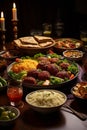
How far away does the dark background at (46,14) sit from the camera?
558 centimetres

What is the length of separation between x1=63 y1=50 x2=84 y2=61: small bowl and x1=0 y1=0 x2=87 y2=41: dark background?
2.00m

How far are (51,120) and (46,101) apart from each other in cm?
15

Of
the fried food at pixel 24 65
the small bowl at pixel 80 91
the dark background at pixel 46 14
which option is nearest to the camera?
the small bowl at pixel 80 91

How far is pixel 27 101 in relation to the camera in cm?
231

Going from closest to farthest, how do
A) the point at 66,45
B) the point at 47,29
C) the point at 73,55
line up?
1. the point at 73,55
2. the point at 66,45
3. the point at 47,29

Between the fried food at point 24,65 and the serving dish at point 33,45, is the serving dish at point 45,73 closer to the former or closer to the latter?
the fried food at point 24,65

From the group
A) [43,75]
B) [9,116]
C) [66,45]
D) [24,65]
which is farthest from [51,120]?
[66,45]

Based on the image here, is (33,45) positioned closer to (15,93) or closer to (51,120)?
(15,93)

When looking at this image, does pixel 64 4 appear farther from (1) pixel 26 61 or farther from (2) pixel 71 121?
(2) pixel 71 121

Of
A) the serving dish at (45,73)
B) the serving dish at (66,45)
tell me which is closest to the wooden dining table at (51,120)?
the serving dish at (45,73)

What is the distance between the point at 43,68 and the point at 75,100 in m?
0.58

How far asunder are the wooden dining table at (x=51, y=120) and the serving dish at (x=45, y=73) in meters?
0.26

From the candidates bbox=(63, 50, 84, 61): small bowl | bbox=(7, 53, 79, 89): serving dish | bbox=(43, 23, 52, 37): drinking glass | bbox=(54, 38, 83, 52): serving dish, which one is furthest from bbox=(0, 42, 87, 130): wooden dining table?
bbox=(43, 23, 52, 37): drinking glass

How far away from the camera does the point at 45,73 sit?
2752 mm
